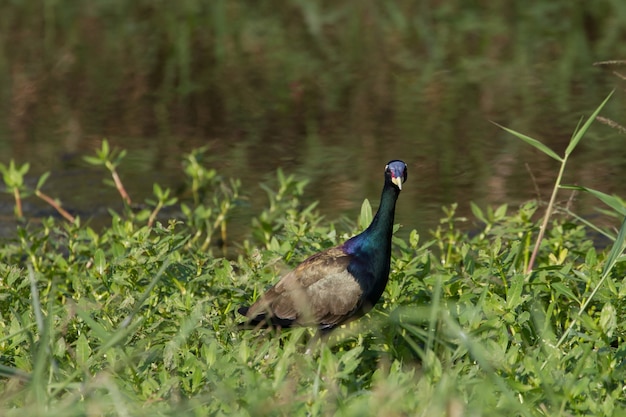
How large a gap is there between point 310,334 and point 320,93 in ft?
16.9

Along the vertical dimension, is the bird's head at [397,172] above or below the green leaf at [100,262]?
above

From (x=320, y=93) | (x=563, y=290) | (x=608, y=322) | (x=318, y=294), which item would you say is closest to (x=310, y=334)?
(x=318, y=294)

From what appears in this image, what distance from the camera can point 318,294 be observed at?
468cm

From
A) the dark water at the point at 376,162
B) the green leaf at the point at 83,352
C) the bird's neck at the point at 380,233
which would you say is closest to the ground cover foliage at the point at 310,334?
the green leaf at the point at 83,352

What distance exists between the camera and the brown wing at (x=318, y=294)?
4609 millimetres

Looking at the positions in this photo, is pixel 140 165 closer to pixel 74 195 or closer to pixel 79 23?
pixel 74 195

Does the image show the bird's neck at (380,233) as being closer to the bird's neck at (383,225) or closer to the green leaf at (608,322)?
the bird's neck at (383,225)

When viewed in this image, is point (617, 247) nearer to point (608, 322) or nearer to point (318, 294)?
point (608, 322)

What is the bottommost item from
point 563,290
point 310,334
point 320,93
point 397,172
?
point 320,93

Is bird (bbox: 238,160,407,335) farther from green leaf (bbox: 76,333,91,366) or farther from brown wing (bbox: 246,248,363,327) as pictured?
green leaf (bbox: 76,333,91,366)

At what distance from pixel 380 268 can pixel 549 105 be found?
5.01 m

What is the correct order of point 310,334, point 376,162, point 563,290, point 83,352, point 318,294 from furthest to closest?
point 376,162
point 310,334
point 318,294
point 563,290
point 83,352

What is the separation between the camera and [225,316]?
4.71 m

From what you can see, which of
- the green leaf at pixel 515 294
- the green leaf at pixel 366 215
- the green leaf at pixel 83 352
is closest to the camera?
the green leaf at pixel 83 352
